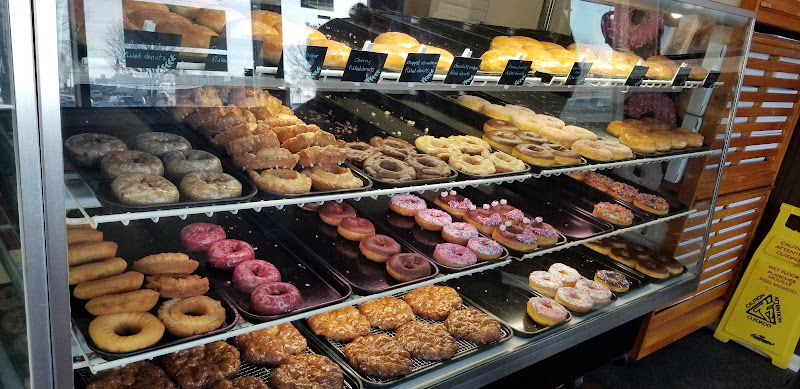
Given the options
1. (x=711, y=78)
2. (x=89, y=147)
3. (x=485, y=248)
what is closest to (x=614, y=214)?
(x=711, y=78)

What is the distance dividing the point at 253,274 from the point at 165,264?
1.09 ft

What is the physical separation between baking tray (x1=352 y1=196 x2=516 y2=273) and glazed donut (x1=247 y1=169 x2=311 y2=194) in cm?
85

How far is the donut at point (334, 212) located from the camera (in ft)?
9.96

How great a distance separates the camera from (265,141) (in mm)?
2396

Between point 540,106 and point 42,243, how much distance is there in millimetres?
3104

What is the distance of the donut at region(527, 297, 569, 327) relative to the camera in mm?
3139

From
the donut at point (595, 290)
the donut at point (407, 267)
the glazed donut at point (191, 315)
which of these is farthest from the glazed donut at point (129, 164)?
the donut at point (595, 290)

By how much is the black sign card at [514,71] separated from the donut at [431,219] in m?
0.85

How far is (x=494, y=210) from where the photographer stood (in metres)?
3.64

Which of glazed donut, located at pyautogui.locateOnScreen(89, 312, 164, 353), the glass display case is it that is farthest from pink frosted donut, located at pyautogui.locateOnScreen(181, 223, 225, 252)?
glazed donut, located at pyautogui.locateOnScreen(89, 312, 164, 353)

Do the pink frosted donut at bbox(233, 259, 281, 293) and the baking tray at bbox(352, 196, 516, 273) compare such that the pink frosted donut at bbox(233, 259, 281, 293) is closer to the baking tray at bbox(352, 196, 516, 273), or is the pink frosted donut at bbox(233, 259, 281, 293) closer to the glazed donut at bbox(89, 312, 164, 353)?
the glazed donut at bbox(89, 312, 164, 353)

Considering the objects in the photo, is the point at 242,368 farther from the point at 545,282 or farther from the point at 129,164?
the point at 545,282

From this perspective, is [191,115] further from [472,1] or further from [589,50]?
[589,50]

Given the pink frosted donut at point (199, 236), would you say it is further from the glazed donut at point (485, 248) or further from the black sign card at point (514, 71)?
the black sign card at point (514, 71)
